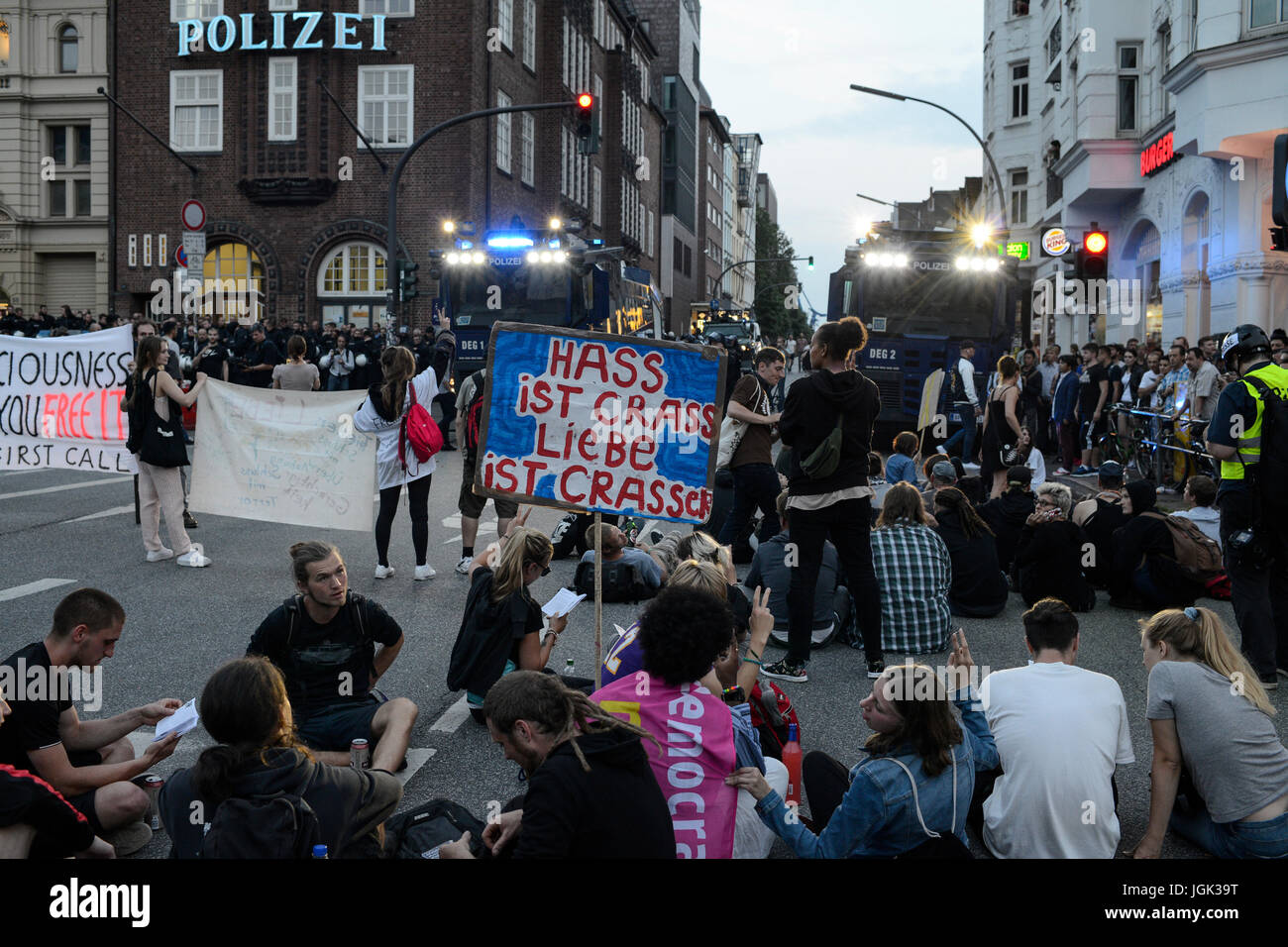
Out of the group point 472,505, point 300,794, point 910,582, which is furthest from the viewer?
point 472,505

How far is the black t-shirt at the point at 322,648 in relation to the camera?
5.40m

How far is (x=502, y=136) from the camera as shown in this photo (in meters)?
38.5

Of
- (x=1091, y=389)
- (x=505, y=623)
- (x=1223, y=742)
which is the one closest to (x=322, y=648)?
(x=505, y=623)

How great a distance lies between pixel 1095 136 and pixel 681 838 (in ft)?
92.6

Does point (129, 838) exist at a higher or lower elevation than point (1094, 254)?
lower

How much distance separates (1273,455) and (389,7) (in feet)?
107

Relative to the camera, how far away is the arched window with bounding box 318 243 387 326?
3459cm

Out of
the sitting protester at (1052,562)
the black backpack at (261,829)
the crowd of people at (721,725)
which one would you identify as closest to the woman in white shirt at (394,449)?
the crowd of people at (721,725)

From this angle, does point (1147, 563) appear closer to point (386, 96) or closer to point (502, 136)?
point (386, 96)

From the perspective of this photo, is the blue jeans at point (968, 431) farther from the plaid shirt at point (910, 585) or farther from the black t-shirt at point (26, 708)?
the black t-shirt at point (26, 708)

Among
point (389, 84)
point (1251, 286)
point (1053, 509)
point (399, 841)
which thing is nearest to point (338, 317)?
point (389, 84)

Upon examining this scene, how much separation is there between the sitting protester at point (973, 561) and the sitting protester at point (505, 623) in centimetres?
392
